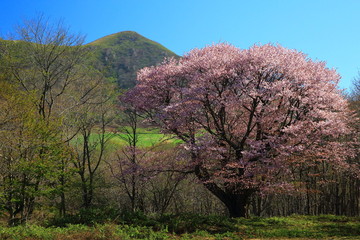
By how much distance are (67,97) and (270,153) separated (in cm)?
1833

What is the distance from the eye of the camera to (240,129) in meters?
16.7

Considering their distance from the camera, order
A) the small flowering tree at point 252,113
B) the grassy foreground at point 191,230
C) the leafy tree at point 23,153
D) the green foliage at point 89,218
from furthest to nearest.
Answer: the leafy tree at point 23,153, the small flowering tree at point 252,113, the green foliage at point 89,218, the grassy foreground at point 191,230

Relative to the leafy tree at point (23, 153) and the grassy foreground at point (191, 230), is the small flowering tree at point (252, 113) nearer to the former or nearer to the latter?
the grassy foreground at point (191, 230)

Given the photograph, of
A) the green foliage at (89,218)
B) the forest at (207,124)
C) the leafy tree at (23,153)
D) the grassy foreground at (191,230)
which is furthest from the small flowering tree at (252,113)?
the leafy tree at (23,153)

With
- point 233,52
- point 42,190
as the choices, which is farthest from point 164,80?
point 42,190

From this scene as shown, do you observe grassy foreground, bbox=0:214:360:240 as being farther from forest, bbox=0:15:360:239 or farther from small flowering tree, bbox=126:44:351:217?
small flowering tree, bbox=126:44:351:217

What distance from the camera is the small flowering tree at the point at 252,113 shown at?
1401cm

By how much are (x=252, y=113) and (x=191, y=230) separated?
6.27m

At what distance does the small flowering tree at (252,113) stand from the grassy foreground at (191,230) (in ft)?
6.41

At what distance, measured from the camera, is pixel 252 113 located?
572 inches

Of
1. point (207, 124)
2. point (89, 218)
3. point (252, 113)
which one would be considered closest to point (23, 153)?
point (89, 218)

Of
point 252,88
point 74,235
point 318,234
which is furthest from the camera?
point 252,88

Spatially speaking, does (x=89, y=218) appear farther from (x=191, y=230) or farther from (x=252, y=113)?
(x=252, y=113)

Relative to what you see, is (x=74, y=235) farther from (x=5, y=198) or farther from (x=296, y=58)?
(x=296, y=58)
